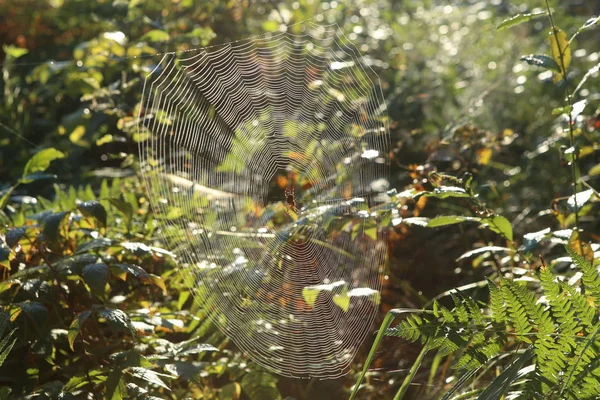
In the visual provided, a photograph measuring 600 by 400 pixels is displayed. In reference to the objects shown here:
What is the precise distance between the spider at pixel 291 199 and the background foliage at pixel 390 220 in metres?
0.39

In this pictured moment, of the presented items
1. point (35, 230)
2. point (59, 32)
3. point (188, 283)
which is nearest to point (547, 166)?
point (188, 283)

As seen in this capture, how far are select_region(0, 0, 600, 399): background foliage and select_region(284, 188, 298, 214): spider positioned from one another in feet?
1.28

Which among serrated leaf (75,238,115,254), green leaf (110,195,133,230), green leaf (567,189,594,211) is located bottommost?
serrated leaf (75,238,115,254)

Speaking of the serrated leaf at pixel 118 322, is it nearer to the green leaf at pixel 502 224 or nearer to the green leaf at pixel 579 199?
the green leaf at pixel 502 224

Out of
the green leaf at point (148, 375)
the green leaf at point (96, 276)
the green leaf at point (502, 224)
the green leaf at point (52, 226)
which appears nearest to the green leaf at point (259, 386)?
the green leaf at point (148, 375)

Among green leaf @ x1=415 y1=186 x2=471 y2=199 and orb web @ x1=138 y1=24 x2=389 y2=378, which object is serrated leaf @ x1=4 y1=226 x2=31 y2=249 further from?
green leaf @ x1=415 y1=186 x2=471 y2=199

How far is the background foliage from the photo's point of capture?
1.96m

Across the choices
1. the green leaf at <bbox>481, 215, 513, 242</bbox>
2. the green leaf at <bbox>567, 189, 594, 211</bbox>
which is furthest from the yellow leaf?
the green leaf at <bbox>481, 215, 513, 242</bbox>

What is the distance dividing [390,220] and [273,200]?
2.41 feet

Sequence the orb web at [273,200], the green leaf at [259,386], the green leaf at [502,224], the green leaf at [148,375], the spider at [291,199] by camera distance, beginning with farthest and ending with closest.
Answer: the spider at [291,199] < the orb web at [273,200] < the green leaf at [259,386] < the green leaf at [502,224] < the green leaf at [148,375]

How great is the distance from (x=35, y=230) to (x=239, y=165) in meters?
0.98

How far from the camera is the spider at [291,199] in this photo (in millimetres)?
3137

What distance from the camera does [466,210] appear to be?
146 inches

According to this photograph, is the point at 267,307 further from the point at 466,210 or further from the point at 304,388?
the point at 466,210
